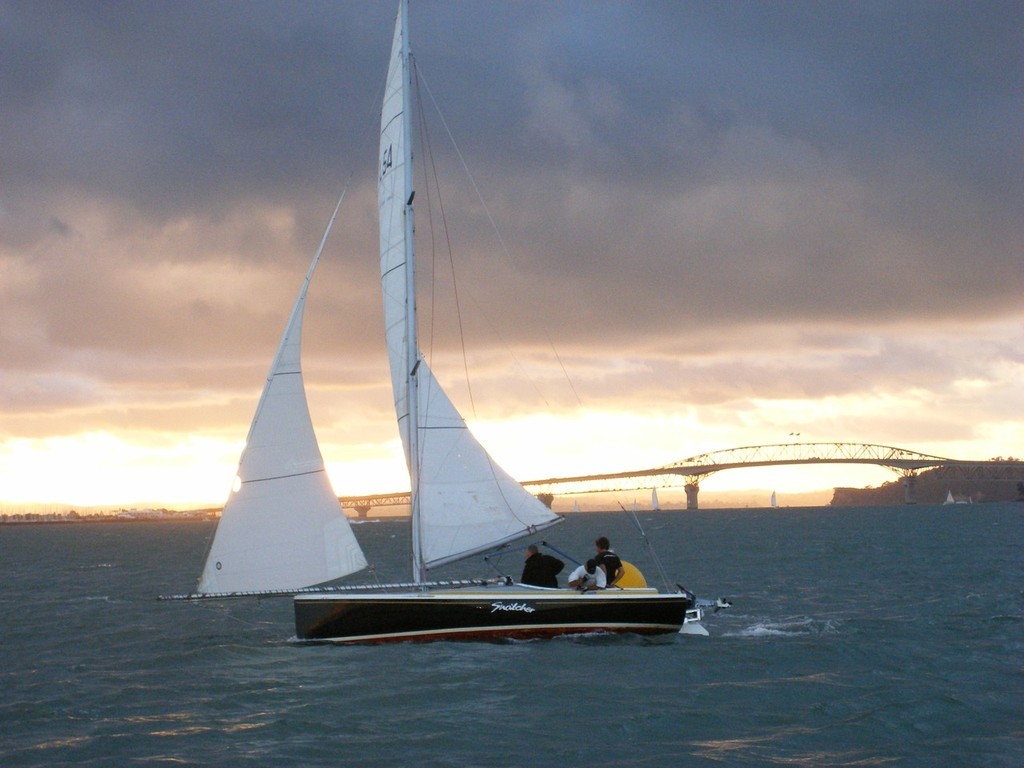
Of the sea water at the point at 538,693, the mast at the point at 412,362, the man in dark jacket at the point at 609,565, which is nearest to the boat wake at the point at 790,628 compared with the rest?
the sea water at the point at 538,693

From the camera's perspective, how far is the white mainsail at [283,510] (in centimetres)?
1730

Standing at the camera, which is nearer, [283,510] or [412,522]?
[283,510]

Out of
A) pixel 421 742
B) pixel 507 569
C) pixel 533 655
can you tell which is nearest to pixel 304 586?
pixel 533 655

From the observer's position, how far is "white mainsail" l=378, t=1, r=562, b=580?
18.4 m

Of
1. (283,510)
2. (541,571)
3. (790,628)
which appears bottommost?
(790,628)

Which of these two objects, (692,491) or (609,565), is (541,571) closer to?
(609,565)

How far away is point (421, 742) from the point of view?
12.0 meters

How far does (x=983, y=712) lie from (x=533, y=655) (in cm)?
667

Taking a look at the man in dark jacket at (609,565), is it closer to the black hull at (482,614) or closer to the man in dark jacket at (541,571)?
the black hull at (482,614)

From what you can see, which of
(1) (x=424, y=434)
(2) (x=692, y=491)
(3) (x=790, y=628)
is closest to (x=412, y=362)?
(1) (x=424, y=434)

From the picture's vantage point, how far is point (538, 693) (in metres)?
14.4

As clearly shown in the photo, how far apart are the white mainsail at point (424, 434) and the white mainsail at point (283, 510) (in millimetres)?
1486

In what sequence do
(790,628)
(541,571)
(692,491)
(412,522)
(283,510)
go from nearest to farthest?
(283,510) < (412,522) < (541,571) < (790,628) < (692,491)

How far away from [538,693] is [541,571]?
4500 mm
